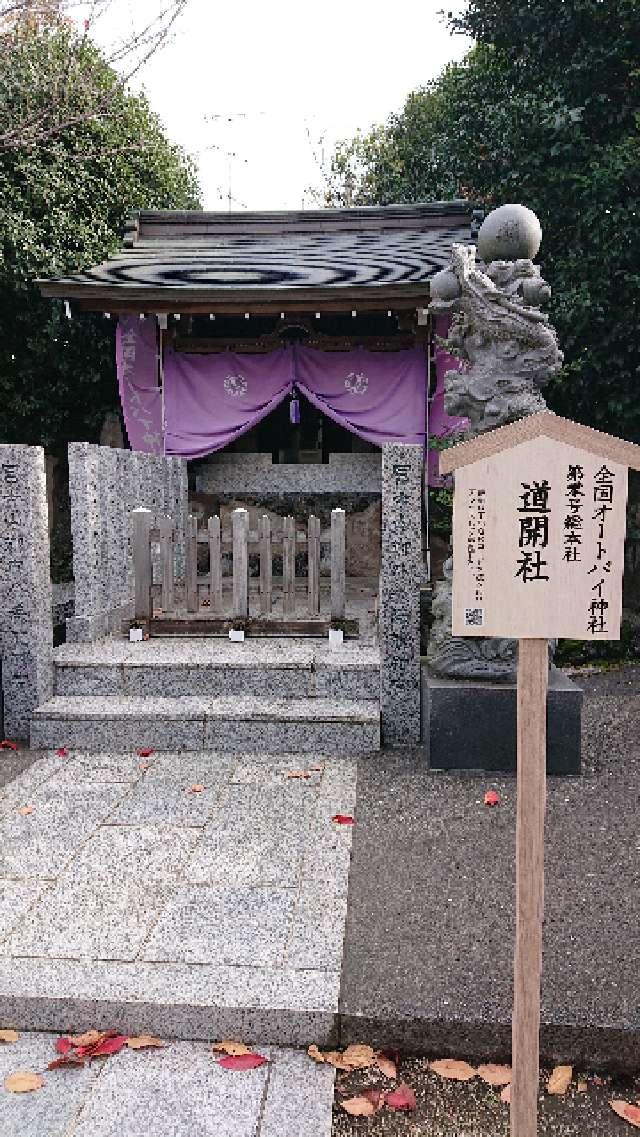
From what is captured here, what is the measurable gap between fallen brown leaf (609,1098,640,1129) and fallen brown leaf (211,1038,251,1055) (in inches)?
46.8

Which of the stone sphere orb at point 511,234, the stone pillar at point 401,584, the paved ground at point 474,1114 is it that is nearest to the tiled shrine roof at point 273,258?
the stone sphere orb at point 511,234

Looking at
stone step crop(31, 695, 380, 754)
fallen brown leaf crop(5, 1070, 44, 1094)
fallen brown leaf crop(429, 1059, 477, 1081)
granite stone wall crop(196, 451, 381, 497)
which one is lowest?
fallen brown leaf crop(429, 1059, 477, 1081)

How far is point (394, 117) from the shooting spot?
23375 mm

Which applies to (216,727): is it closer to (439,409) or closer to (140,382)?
(439,409)

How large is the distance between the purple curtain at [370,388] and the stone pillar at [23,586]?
193 inches

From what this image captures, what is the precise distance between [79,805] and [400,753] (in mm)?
2138

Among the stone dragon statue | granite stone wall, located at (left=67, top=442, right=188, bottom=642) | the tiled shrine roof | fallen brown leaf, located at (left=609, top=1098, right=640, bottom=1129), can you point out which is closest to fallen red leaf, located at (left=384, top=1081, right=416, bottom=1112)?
fallen brown leaf, located at (left=609, top=1098, right=640, bottom=1129)

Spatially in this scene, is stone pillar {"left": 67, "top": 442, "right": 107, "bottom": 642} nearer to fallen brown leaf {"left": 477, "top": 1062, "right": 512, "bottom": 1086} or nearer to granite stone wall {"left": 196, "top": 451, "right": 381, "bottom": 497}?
granite stone wall {"left": 196, "top": 451, "right": 381, "bottom": 497}

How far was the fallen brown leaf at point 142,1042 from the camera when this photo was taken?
271cm

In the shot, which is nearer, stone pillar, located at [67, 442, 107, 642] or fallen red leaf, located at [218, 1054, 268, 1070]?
fallen red leaf, located at [218, 1054, 268, 1070]

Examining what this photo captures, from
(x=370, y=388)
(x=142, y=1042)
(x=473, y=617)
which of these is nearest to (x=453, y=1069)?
(x=142, y=1042)

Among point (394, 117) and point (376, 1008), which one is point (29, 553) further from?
point (394, 117)

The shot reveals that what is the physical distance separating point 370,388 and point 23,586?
5.53m

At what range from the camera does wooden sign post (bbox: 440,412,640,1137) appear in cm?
228
